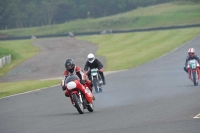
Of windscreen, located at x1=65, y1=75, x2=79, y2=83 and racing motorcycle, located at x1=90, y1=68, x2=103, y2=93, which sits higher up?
windscreen, located at x1=65, y1=75, x2=79, y2=83

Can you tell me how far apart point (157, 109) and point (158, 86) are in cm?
788

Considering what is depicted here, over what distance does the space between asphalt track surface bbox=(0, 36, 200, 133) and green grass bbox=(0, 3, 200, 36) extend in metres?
58.6

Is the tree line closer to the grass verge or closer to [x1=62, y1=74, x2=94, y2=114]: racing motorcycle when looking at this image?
the grass verge

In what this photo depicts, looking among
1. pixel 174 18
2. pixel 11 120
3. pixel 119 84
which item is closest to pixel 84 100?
pixel 11 120

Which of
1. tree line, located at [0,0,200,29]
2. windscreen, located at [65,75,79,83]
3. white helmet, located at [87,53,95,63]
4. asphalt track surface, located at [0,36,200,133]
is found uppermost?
tree line, located at [0,0,200,29]

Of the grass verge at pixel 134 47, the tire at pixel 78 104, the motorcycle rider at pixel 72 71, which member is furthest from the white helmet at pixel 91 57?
the tire at pixel 78 104

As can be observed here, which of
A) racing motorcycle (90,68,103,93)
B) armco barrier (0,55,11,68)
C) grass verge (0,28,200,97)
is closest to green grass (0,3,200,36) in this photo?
grass verge (0,28,200,97)

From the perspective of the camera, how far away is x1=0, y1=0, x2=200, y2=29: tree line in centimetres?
8768

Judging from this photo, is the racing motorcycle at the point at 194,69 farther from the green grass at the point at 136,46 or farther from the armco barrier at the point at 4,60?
the armco barrier at the point at 4,60

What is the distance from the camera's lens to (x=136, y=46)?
5441cm

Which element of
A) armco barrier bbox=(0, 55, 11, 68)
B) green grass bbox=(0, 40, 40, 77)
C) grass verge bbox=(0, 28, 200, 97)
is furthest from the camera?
armco barrier bbox=(0, 55, 11, 68)

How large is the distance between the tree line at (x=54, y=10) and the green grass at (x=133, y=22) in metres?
2.61

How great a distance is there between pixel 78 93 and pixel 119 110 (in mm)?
1082

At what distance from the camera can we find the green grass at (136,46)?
40.3 m
